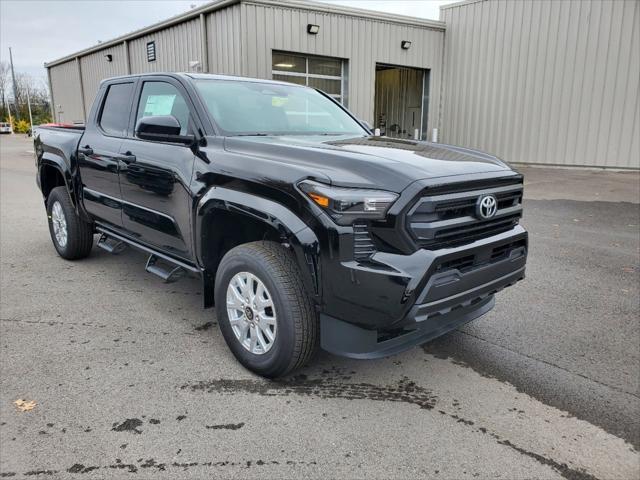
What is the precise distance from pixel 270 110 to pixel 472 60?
14238mm

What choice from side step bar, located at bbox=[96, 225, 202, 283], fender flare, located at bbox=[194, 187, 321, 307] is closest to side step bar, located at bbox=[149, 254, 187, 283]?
side step bar, located at bbox=[96, 225, 202, 283]

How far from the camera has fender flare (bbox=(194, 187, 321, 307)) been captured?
2742mm

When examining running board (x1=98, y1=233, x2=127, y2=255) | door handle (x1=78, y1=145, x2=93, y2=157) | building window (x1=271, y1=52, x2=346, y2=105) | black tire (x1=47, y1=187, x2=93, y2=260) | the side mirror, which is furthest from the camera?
building window (x1=271, y1=52, x2=346, y2=105)

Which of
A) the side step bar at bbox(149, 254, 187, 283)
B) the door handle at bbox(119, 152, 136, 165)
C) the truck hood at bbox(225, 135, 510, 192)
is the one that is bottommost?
the side step bar at bbox(149, 254, 187, 283)

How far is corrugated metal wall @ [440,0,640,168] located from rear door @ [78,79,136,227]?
13.1 m

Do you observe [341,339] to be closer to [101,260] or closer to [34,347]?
[34,347]

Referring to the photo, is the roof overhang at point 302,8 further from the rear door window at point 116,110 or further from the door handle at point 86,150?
the door handle at point 86,150

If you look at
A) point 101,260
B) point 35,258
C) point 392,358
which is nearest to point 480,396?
point 392,358

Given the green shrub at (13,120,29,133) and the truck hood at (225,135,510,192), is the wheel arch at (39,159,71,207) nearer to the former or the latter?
the truck hood at (225,135,510,192)

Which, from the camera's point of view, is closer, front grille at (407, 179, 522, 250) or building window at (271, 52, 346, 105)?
front grille at (407, 179, 522, 250)

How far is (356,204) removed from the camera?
8.63 feet

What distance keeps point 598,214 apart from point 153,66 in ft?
51.4

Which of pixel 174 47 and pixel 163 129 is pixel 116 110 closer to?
pixel 163 129

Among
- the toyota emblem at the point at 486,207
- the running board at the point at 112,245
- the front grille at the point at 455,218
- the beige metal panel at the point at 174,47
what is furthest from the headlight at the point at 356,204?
the beige metal panel at the point at 174,47
